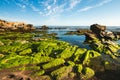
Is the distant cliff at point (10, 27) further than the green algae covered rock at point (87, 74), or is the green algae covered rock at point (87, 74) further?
the distant cliff at point (10, 27)

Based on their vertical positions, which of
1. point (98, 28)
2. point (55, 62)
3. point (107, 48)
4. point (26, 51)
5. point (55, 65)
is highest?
point (98, 28)

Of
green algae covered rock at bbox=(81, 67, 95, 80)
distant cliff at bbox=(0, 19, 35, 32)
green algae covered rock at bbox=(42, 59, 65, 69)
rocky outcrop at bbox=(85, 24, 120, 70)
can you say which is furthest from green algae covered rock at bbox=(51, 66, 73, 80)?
distant cliff at bbox=(0, 19, 35, 32)

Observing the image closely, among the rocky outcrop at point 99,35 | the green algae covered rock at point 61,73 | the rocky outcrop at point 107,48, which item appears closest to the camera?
the green algae covered rock at point 61,73

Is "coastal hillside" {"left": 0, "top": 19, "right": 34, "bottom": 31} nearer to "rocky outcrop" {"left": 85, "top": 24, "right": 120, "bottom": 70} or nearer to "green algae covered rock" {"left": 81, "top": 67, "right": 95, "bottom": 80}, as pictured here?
"rocky outcrop" {"left": 85, "top": 24, "right": 120, "bottom": 70}

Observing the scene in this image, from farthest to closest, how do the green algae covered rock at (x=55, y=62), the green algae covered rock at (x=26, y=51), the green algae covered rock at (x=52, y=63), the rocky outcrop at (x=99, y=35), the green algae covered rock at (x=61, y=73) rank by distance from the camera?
the rocky outcrop at (x=99, y=35) < the green algae covered rock at (x=26, y=51) < the green algae covered rock at (x=52, y=63) < the green algae covered rock at (x=55, y=62) < the green algae covered rock at (x=61, y=73)

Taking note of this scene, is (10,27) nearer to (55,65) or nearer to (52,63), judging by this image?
(52,63)

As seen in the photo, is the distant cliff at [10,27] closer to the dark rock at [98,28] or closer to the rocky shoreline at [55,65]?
the dark rock at [98,28]

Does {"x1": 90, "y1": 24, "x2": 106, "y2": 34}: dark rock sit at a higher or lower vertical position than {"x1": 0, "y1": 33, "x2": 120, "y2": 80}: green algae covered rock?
higher

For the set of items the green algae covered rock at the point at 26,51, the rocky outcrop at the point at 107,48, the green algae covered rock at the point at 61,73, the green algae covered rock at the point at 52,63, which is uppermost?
the green algae covered rock at the point at 26,51

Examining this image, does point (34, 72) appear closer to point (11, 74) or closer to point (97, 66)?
point (11, 74)

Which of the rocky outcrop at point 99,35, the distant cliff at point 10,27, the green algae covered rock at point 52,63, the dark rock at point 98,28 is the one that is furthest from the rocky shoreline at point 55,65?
the distant cliff at point 10,27

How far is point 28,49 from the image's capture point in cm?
3819

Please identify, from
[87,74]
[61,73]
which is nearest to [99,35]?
[87,74]

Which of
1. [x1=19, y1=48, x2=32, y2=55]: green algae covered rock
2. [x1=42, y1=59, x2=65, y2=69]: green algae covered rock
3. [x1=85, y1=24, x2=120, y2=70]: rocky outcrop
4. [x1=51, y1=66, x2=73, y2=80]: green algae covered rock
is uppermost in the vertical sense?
[x1=19, y1=48, x2=32, y2=55]: green algae covered rock
